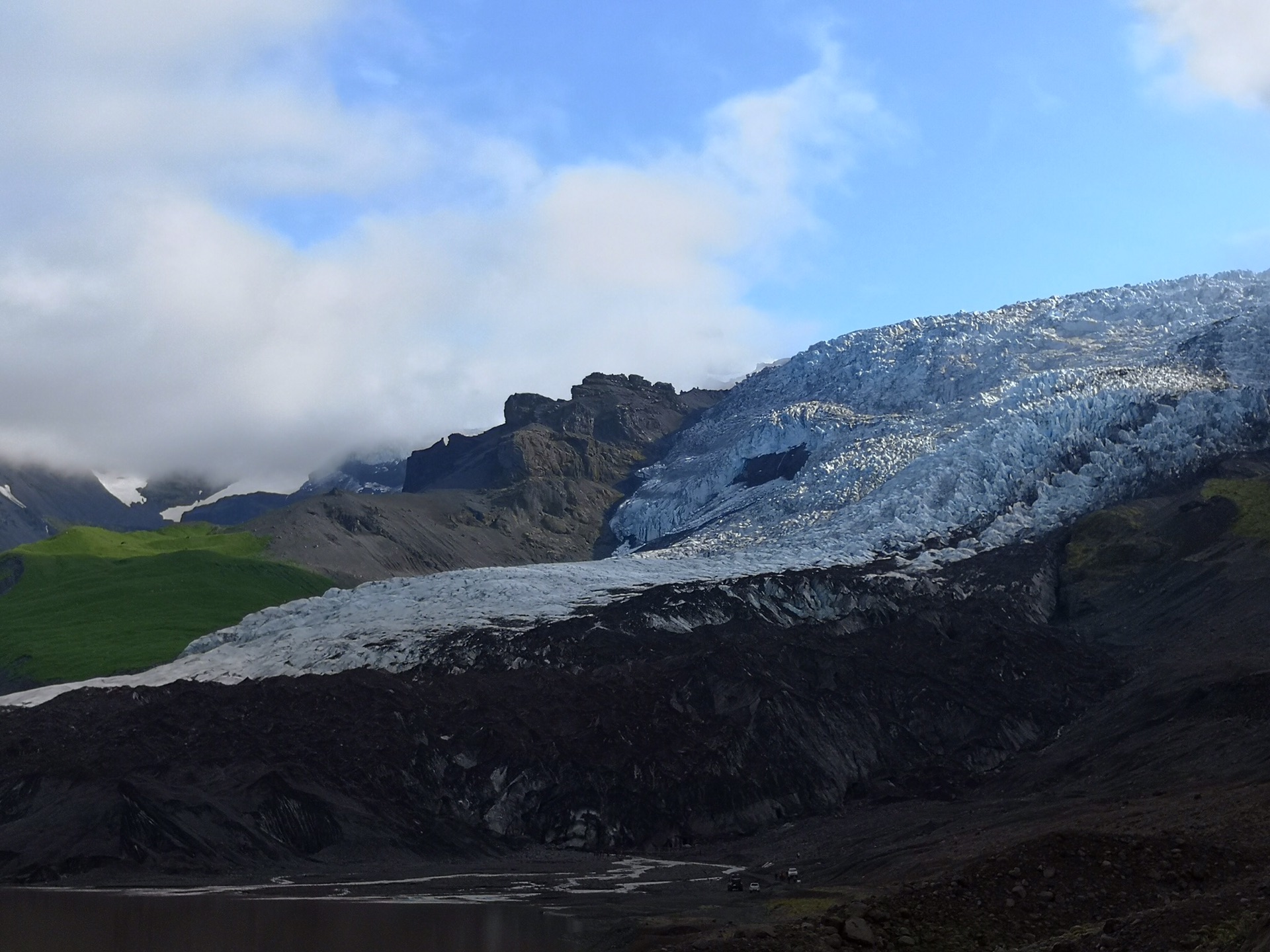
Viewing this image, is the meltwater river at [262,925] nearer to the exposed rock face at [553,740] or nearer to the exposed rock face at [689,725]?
the exposed rock face at [689,725]

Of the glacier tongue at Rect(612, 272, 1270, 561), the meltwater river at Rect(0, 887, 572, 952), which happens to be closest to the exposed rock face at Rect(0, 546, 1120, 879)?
the meltwater river at Rect(0, 887, 572, 952)

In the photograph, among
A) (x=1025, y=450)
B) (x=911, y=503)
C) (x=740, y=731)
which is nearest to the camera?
(x=740, y=731)

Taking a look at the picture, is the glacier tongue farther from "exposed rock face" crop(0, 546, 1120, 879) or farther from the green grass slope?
"exposed rock face" crop(0, 546, 1120, 879)

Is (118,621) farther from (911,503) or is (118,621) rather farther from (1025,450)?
(1025,450)

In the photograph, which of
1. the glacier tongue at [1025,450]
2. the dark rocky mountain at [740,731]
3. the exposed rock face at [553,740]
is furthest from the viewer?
the glacier tongue at [1025,450]

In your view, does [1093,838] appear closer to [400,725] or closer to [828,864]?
[828,864]

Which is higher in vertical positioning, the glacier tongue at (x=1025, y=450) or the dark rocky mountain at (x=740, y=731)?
the glacier tongue at (x=1025, y=450)

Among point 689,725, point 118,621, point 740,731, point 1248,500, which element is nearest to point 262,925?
point 740,731

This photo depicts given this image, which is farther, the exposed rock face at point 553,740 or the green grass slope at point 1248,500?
the green grass slope at point 1248,500

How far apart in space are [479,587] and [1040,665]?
5812cm

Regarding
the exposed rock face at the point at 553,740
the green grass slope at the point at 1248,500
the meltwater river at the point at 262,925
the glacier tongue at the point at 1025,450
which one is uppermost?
the glacier tongue at the point at 1025,450

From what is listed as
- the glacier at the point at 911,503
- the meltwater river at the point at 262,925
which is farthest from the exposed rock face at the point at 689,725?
the meltwater river at the point at 262,925

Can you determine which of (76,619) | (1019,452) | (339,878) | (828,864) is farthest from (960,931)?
(76,619)

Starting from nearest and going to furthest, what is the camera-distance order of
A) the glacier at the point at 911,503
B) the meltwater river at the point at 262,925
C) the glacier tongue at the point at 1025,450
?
the meltwater river at the point at 262,925, the glacier at the point at 911,503, the glacier tongue at the point at 1025,450
